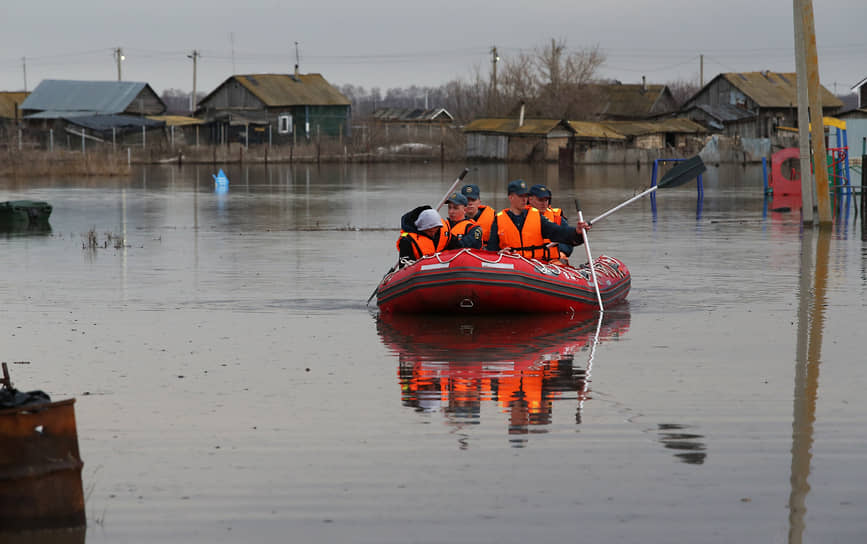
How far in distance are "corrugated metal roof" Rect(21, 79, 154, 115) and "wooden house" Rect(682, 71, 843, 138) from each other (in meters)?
42.7

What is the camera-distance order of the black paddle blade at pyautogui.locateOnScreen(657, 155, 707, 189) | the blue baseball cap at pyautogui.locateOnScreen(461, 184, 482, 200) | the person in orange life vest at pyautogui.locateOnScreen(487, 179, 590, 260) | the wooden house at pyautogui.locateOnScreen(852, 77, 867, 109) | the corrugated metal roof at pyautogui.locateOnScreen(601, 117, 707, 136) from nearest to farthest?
the blue baseball cap at pyautogui.locateOnScreen(461, 184, 482, 200)
the person in orange life vest at pyautogui.locateOnScreen(487, 179, 590, 260)
the black paddle blade at pyautogui.locateOnScreen(657, 155, 707, 189)
the wooden house at pyautogui.locateOnScreen(852, 77, 867, 109)
the corrugated metal roof at pyautogui.locateOnScreen(601, 117, 707, 136)

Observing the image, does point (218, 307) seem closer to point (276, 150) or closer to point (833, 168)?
point (833, 168)

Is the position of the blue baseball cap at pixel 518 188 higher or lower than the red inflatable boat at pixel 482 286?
higher

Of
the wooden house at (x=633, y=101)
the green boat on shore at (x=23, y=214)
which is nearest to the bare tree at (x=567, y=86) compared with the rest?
the wooden house at (x=633, y=101)

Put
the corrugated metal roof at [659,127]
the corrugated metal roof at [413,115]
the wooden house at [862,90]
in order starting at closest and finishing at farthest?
the wooden house at [862,90] < the corrugated metal roof at [659,127] < the corrugated metal roof at [413,115]

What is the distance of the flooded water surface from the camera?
7074 mm

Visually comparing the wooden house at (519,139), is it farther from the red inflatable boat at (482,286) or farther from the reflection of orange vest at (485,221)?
the red inflatable boat at (482,286)

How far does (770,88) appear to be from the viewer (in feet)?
316

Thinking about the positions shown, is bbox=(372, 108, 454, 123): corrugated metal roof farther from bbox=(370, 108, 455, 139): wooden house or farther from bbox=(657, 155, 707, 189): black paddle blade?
bbox=(657, 155, 707, 189): black paddle blade

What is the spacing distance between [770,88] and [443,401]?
3579 inches

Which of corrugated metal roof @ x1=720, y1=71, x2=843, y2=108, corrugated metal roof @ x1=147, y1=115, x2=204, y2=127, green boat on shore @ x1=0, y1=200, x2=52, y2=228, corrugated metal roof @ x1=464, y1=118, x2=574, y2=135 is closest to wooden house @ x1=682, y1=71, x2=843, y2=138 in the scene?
corrugated metal roof @ x1=720, y1=71, x2=843, y2=108

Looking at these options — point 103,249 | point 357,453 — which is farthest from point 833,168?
point 357,453

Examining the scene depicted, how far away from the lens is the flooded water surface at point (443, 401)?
7074mm

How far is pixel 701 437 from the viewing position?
28.9 ft
